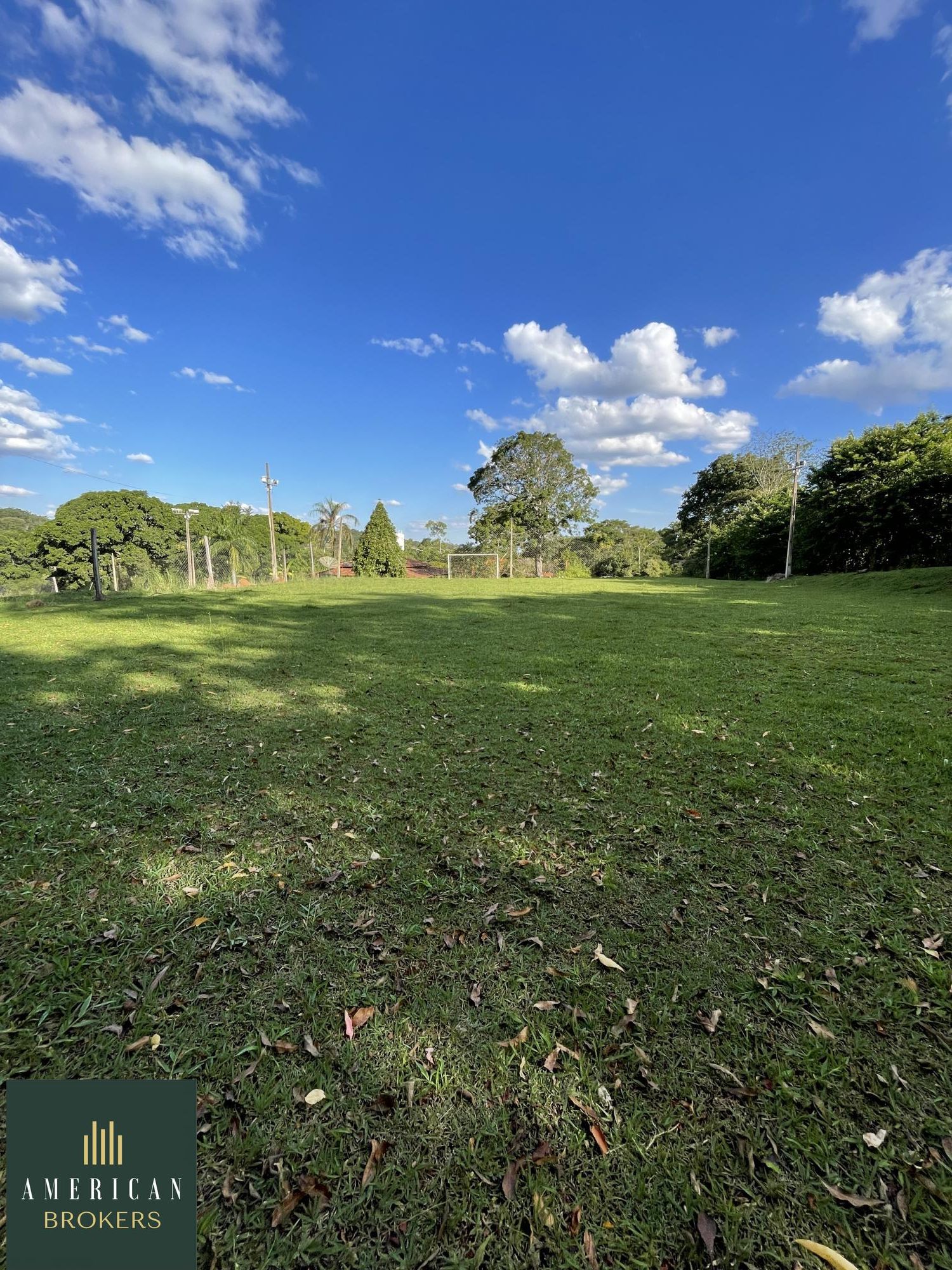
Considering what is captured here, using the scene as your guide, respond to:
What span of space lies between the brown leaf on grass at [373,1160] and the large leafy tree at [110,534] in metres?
38.2

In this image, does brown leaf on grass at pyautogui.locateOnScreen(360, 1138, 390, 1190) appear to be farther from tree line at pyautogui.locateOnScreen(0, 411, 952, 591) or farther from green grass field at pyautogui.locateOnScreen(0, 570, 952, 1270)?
tree line at pyautogui.locateOnScreen(0, 411, 952, 591)

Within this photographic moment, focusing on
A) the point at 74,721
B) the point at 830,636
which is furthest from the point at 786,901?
the point at 830,636

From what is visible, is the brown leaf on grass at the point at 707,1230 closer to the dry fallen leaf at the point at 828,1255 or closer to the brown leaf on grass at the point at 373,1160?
the dry fallen leaf at the point at 828,1255

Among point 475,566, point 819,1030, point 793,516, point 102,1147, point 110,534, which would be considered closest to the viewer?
point 102,1147

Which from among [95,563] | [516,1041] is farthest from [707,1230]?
[95,563]

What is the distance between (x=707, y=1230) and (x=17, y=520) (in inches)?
2769

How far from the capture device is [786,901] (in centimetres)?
237

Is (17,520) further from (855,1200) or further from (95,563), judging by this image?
(855,1200)

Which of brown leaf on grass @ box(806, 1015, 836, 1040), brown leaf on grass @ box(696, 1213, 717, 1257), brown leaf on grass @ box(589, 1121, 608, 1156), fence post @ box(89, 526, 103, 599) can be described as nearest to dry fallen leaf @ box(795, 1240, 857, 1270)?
brown leaf on grass @ box(696, 1213, 717, 1257)

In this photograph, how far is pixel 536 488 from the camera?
35812 millimetres

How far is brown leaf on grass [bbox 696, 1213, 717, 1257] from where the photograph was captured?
3.93 ft

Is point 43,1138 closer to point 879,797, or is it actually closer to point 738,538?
point 879,797

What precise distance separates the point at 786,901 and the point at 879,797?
1.47 m

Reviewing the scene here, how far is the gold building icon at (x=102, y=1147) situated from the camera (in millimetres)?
1460
